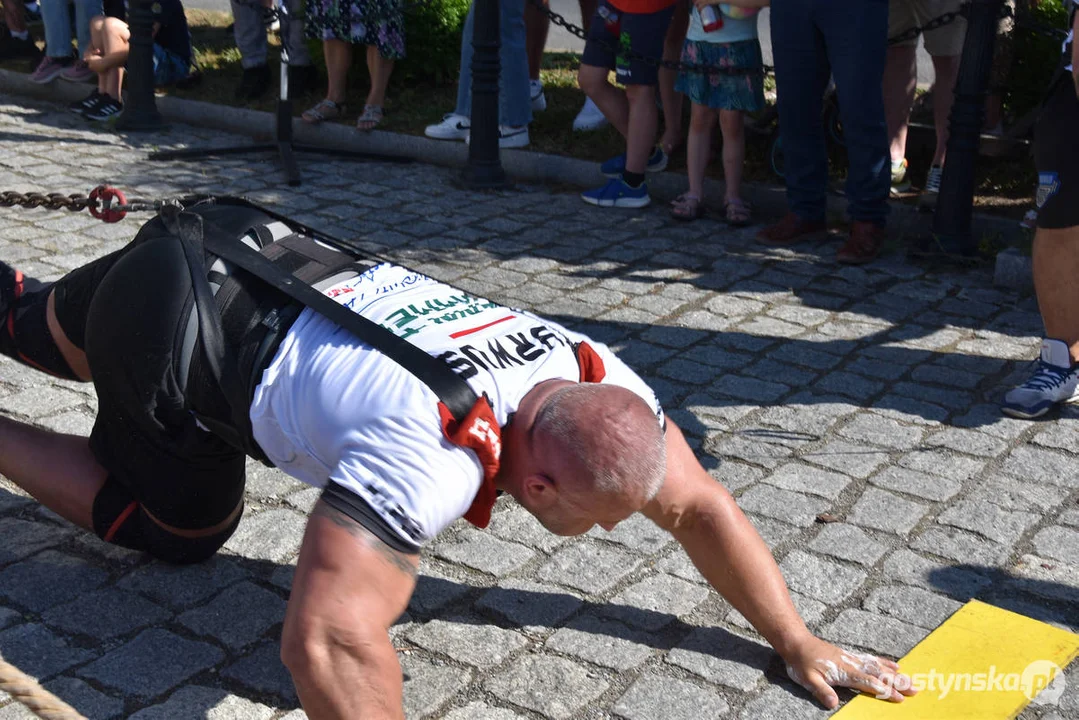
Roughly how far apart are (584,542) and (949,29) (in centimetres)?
413

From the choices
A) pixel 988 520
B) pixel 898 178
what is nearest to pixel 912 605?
pixel 988 520

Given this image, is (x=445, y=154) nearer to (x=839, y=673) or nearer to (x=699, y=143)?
(x=699, y=143)

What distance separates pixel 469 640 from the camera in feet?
9.73

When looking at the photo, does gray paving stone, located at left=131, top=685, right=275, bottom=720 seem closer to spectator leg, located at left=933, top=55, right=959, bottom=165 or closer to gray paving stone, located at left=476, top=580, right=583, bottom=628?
gray paving stone, located at left=476, top=580, right=583, bottom=628

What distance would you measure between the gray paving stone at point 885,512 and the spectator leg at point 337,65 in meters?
5.54

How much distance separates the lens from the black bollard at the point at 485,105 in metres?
6.73

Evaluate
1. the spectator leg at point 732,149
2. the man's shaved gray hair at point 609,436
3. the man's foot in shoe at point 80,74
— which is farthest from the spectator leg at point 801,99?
the man's foot in shoe at point 80,74

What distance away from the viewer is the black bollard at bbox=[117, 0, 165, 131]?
8.20m

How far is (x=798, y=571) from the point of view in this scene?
327 cm

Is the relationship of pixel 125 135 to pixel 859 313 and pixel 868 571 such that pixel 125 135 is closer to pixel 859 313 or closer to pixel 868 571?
pixel 859 313

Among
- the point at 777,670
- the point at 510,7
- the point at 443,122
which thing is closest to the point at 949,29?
the point at 510,7

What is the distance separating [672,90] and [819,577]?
4.45m

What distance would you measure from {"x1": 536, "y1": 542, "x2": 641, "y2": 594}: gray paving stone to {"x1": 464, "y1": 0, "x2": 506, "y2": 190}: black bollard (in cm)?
400

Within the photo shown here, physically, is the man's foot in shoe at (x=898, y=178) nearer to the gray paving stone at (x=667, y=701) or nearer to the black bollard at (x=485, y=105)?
the black bollard at (x=485, y=105)
